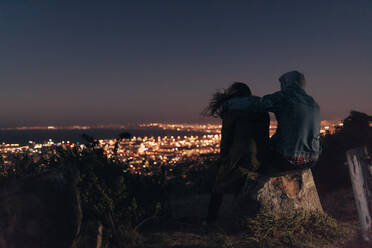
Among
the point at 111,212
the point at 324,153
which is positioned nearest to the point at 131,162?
the point at 111,212

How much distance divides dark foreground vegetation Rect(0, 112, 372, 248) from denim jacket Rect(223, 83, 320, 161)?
43.8 inches

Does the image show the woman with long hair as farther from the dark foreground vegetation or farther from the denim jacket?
the dark foreground vegetation

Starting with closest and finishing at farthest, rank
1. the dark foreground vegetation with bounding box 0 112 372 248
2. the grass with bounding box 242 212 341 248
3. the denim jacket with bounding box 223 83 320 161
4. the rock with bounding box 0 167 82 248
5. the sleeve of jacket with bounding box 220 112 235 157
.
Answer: the rock with bounding box 0 167 82 248 → the dark foreground vegetation with bounding box 0 112 372 248 → the grass with bounding box 242 212 341 248 → the denim jacket with bounding box 223 83 320 161 → the sleeve of jacket with bounding box 220 112 235 157

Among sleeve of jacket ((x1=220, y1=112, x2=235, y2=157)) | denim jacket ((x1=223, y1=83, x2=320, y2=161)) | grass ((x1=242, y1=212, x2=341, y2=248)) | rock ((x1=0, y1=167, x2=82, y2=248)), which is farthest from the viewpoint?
sleeve of jacket ((x1=220, y1=112, x2=235, y2=157))

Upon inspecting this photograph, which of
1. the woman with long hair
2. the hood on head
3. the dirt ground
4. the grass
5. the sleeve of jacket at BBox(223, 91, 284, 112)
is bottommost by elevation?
the dirt ground

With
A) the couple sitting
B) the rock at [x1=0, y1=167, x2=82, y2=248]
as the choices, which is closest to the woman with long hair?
the couple sitting

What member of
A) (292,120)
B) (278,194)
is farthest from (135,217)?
(292,120)

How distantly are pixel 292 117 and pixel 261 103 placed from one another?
56 cm

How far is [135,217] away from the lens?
15.3 feet

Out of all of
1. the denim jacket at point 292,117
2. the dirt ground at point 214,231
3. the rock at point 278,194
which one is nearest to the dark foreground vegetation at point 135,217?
the dirt ground at point 214,231

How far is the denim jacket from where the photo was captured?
4.21m

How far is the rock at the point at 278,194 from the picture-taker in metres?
4.23

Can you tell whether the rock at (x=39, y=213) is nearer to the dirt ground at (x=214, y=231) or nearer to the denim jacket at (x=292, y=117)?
the dirt ground at (x=214, y=231)

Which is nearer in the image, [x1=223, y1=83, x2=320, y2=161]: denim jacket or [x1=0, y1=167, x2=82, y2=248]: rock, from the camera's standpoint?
[x1=0, y1=167, x2=82, y2=248]: rock
